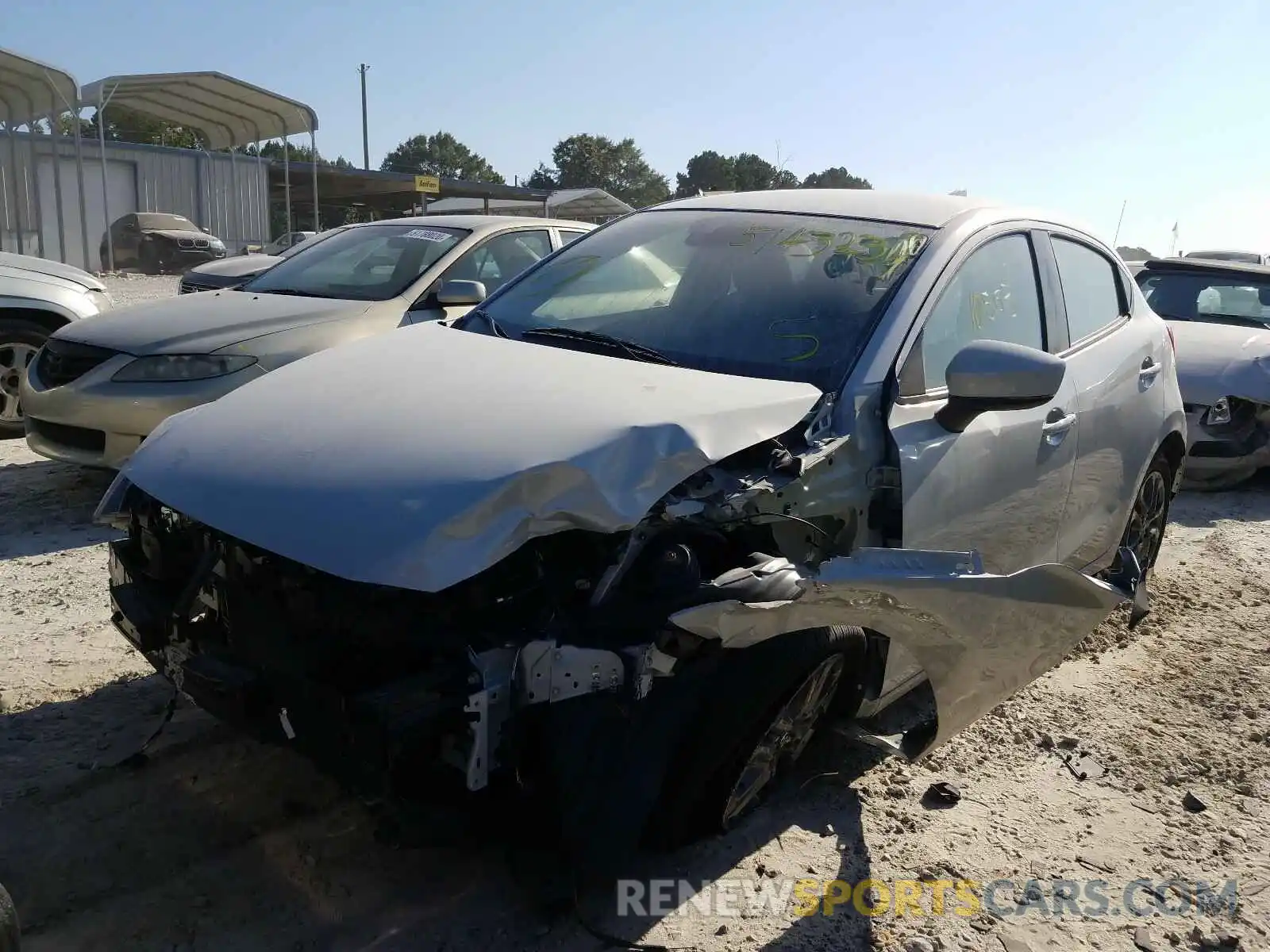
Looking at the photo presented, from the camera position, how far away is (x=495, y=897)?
2629 millimetres

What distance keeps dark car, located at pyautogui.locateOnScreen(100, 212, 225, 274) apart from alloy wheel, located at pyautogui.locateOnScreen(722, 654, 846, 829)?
2298 centimetres

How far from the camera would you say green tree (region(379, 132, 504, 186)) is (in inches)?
3125

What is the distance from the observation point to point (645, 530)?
2.47 metres

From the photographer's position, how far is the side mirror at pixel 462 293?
16.6 feet

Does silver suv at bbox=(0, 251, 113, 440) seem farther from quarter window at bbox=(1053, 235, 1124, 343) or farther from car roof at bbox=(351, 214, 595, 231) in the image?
quarter window at bbox=(1053, 235, 1124, 343)

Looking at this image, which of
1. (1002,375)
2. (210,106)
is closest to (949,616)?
(1002,375)

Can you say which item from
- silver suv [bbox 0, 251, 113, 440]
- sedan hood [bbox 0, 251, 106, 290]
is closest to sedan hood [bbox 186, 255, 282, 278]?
sedan hood [bbox 0, 251, 106, 290]

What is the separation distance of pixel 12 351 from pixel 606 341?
5.23 metres

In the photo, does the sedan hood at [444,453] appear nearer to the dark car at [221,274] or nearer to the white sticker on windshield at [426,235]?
the white sticker on windshield at [426,235]

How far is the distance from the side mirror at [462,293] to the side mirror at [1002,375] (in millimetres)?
2696

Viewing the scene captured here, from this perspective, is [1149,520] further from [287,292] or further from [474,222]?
[287,292]

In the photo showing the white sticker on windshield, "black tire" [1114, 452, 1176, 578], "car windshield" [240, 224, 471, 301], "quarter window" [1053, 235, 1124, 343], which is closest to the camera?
"quarter window" [1053, 235, 1124, 343]

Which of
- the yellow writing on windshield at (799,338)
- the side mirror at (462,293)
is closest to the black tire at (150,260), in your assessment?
the side mirror at (462,293)

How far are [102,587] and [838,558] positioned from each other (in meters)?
3.44
